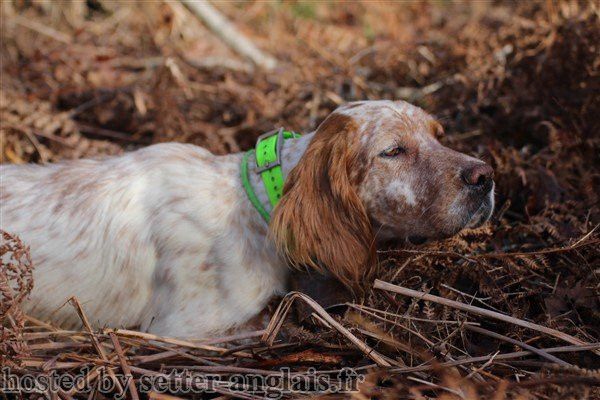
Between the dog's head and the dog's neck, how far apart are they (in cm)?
14

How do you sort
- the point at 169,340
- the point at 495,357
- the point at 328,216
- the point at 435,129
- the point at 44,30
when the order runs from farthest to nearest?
the point at 44,30, the point at 435,129, the point at 328,216, the point at 169,340, the point at 495,357

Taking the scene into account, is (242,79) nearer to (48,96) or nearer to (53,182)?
(48,96)

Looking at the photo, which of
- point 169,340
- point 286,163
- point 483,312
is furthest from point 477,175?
point 169,340

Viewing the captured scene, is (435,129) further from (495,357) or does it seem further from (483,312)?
(495,357)

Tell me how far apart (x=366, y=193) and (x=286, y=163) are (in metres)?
0.41

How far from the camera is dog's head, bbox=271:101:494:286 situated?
2594 mm

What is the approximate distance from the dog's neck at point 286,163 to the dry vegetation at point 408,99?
603 mm

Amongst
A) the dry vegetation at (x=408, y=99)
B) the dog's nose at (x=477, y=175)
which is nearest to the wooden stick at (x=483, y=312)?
the dry vegetation at (x=408, y=99)

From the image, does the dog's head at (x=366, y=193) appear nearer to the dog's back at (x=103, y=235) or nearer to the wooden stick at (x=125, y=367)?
the dog's back at (x=103, y=235)

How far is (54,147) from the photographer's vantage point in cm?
427

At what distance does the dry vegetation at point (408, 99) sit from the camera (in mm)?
2236

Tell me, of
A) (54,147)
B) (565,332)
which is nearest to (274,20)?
(54,147)

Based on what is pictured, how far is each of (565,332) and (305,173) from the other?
122 centimetres

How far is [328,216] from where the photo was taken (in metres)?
2.65
